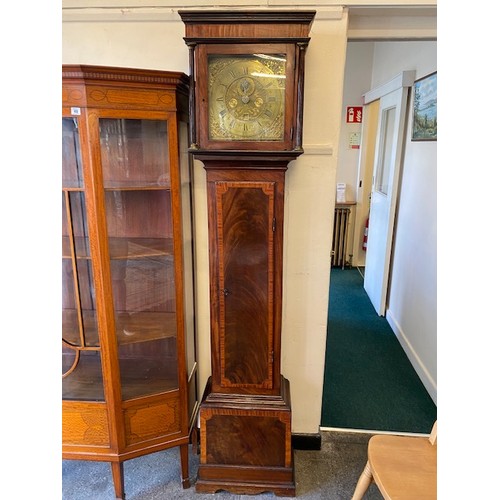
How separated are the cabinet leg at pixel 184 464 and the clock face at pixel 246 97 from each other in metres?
1.41

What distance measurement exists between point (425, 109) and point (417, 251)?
1004 mm

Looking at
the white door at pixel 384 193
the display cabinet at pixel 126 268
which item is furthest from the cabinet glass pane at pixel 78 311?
the white door at pixel 384 193

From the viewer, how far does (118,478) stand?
1633 mm

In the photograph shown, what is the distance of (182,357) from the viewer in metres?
1.66

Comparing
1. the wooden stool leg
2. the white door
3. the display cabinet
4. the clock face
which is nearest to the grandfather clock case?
the clock face

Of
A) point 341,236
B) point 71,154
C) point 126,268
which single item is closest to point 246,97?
point 71,154

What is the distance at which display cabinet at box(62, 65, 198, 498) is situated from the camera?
54.1 inches

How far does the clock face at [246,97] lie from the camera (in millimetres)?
1353

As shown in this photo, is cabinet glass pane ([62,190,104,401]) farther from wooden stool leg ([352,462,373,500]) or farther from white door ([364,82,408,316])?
white door ([364,82,408,316])

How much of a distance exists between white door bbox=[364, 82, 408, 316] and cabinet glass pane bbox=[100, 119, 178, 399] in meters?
2.26
